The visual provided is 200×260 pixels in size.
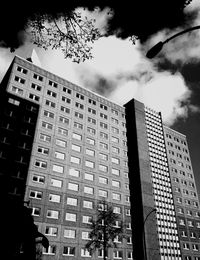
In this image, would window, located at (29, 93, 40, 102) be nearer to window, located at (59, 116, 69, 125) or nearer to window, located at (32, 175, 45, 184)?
window, located at (59, 116, 69, 125)

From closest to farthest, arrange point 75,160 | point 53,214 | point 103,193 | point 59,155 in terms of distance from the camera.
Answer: point 53,214 → point 59,155 → point 75,160 → point 103,193

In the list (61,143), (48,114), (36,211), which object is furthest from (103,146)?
(36,211)

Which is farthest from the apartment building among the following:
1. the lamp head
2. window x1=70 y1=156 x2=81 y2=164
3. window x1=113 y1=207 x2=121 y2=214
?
the lamp head

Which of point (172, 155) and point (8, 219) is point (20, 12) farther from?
point (172, 155)

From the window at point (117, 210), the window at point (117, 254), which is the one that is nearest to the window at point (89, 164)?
the window at point (117, 210)

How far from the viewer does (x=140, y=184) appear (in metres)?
49.0

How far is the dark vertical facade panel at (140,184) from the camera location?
43812mm

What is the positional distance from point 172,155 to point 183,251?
23733 millimetres

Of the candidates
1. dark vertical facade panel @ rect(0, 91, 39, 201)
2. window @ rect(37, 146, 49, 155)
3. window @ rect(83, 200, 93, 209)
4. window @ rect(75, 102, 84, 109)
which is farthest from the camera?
window @ rect(75, 102, 84, 109)

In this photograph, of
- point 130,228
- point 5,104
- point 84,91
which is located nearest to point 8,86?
point 5,104

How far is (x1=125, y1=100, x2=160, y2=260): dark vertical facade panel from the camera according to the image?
4381 cm

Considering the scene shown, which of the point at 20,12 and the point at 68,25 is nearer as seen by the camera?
the point at 20,12

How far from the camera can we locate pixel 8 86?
40.0 meters

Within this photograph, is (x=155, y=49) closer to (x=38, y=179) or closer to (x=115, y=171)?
(x=38, y=179)
